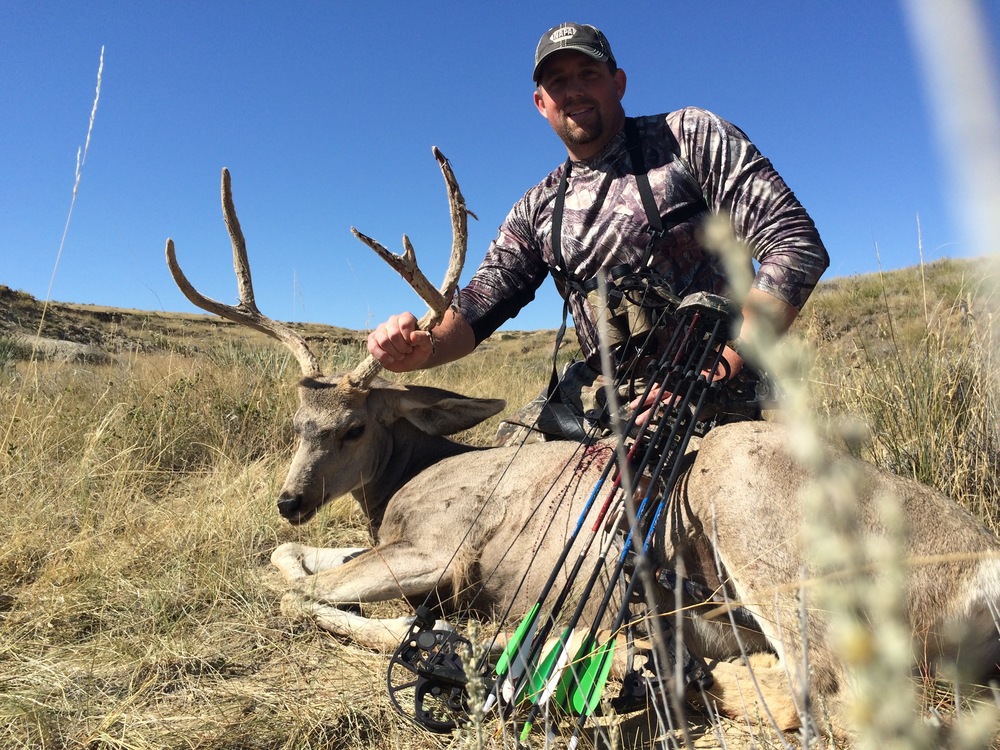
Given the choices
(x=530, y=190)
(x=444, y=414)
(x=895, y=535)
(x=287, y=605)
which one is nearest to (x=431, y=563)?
(x=287, y=605)

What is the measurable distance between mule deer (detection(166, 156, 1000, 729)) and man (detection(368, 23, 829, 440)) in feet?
1.22

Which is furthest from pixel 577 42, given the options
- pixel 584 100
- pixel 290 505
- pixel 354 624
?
pixel 354 624

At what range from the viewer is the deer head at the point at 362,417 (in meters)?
3.91

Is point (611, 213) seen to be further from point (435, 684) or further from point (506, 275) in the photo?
point (435, 684)

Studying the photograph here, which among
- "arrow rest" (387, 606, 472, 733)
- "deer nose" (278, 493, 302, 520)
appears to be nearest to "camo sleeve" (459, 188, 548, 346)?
"deer nose" (278, 493, 302, 520)

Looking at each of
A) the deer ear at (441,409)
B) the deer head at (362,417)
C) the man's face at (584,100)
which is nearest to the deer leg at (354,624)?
the deer head at (362,417)

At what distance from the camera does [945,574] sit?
2.34 metres

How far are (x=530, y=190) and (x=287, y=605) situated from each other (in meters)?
2.78

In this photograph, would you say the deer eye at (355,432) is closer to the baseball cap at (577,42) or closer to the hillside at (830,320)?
the baseball cap at (577,42)

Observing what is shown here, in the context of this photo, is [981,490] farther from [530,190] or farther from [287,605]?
[287,605]

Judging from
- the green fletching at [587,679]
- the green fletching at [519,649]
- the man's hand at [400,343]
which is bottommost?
the green fletching at [587,679]

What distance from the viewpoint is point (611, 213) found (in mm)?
3898

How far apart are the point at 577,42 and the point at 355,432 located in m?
2.52

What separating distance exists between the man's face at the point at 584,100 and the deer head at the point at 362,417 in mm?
826
